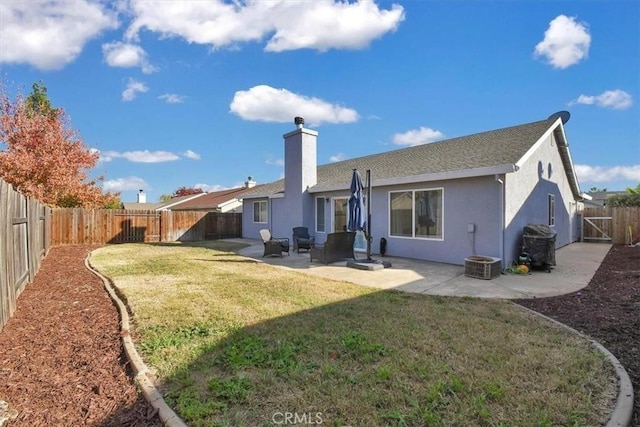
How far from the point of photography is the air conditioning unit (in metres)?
7.45

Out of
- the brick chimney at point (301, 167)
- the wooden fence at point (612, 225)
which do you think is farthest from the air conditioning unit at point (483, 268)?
the wooden fence at point (612, 225)

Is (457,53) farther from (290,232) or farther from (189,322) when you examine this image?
(189,322)

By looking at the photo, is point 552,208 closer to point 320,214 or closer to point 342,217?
point 342,217

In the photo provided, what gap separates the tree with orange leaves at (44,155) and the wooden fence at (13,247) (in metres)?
11.2

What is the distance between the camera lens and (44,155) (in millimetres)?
16109

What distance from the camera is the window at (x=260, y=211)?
17828 millimetres

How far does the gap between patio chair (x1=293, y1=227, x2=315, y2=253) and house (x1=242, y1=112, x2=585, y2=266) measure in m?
0.63

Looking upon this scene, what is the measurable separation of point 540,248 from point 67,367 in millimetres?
9441

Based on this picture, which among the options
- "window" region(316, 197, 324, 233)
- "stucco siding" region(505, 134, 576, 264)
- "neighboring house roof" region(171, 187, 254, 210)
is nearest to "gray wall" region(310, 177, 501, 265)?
"stucco siding" region(505, 134, 576, 264)

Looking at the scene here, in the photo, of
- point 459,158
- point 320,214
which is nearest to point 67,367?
point 459,158

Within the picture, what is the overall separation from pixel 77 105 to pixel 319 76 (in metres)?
13.7

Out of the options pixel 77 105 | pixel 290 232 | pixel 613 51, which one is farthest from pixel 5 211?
pixel 77 105

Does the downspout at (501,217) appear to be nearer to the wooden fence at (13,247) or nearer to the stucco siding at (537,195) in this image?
the stucco siding at (537,195)

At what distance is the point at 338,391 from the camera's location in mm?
2717
